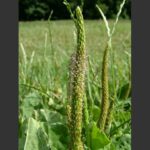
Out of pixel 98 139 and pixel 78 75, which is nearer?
pixel 78 75

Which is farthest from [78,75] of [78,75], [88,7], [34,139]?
[88,7]

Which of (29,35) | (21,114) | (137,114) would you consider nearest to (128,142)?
(137,114)

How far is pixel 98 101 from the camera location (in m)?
1.03

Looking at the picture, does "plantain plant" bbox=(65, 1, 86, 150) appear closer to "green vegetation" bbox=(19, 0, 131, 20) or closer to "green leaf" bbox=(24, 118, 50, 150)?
"green leaf" bbox=(24, 118, 50, 150)

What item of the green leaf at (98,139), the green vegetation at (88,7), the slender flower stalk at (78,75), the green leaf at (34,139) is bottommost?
the green vegetation at (88,7)

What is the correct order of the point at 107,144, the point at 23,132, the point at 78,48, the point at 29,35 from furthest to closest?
the point at 29,35 < the point at 23,132 < the point at 107,144 < the point at 78,48

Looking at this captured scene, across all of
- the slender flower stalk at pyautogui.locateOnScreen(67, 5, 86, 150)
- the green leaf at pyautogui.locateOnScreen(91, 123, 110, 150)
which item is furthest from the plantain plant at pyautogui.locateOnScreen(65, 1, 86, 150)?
the green leaf at pyautogui.locateOnScreen(91, 123, 110, 150)

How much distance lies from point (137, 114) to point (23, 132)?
0.26 metres

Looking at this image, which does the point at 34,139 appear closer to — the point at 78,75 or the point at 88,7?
the point at 78,75

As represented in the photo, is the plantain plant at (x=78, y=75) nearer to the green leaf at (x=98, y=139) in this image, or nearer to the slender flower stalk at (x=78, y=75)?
the slender flower stalk at (x=78, y=75)

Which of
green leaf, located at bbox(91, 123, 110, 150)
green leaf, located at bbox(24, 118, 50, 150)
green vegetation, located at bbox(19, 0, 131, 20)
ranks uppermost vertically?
green leaf, located at bbox(24, 118, 50, 150)

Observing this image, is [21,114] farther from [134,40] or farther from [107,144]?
[134,40]

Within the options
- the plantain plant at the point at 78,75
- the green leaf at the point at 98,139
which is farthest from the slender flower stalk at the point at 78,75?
the green leaf at the point at 98,139

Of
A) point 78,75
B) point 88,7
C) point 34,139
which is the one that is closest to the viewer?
point 78,75
